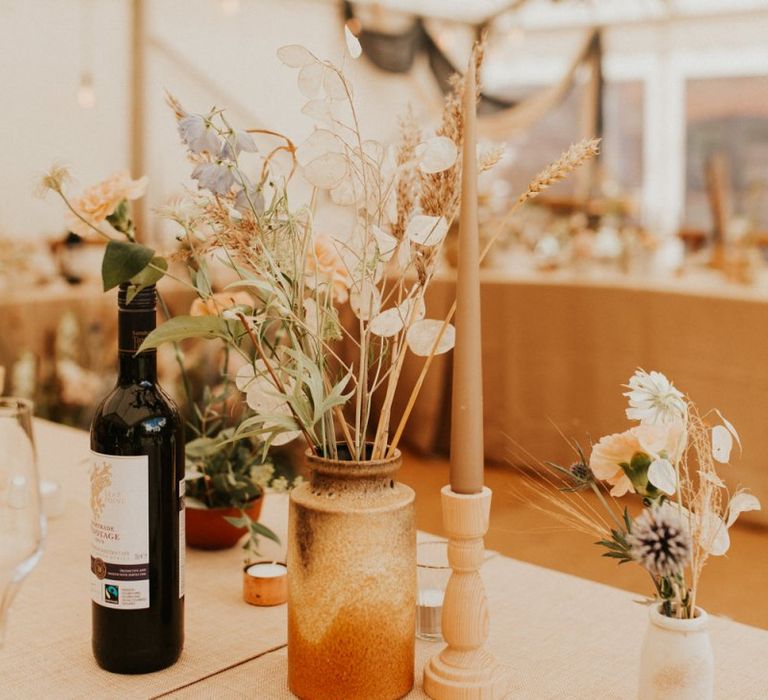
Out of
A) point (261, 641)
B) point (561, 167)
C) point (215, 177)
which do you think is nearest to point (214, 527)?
point (261, 641)

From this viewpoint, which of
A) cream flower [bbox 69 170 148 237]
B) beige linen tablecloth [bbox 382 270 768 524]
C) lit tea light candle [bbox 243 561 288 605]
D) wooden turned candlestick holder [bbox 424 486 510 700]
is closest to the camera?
wooden turned candlestick holder [bbox 424 486 510 700]

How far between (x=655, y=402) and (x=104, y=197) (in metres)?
0.54

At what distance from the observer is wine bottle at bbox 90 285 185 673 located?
845 millimetres

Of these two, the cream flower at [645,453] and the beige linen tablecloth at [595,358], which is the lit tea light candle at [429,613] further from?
the beige linen tablecloth at [595,358]

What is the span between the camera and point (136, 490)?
0.84 meters

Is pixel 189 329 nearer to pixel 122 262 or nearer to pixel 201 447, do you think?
pixel 122 262

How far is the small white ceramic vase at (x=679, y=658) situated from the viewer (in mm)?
777

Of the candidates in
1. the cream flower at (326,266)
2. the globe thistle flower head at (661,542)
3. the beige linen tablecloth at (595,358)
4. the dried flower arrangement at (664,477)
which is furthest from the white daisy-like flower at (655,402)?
the beige linen tablecloth at (595,358)

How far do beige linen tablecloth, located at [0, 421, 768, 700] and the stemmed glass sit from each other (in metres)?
0.18

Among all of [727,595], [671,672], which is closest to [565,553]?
[727,595]

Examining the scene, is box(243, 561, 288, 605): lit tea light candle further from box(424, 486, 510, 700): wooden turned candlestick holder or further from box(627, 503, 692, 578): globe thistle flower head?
box(627, 503, 692, 578): globe thistle flower head

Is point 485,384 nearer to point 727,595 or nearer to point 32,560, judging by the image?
point 727,595

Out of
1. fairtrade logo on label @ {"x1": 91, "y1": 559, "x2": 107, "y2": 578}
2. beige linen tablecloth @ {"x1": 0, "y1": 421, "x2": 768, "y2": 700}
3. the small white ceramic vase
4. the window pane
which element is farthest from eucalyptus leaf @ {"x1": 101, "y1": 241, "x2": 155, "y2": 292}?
the window pane

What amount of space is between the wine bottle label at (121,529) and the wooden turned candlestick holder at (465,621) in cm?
25
